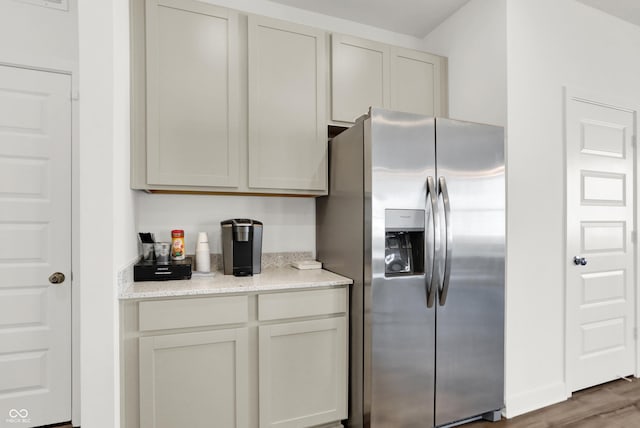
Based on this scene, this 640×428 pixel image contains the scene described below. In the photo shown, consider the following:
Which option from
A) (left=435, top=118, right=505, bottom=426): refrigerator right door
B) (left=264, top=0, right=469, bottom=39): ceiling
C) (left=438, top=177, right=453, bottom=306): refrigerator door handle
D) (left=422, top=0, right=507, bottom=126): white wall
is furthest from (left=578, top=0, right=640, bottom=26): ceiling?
(left=438, top=177, right=453, bottom=306): refrigerator door handle

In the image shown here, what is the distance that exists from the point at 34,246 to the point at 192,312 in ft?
3.73

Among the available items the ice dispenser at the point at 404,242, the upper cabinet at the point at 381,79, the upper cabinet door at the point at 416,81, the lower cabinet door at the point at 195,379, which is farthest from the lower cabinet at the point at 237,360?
the upper cabinet door at the point at 416,81

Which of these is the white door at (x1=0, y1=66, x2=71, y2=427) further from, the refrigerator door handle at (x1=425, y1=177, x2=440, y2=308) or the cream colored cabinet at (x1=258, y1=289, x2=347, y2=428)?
the refrigerator door handle at (x1=425, y1=177, x2=440, y2=308)

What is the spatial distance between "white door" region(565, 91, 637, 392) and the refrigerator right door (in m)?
0.74

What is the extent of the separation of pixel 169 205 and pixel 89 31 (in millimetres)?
1099

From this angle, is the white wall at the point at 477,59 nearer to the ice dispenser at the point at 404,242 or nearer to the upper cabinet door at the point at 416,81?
the upper cabinet door at the point at 416,81

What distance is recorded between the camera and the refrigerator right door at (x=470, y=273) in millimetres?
1981

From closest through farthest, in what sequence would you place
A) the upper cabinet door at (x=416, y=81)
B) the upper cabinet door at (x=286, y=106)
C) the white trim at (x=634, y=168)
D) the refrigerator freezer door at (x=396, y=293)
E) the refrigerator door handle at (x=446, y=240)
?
the refrigerator freezer door at (x=396, y=293), the refrigerator door handle at (x=446, y=240), the upper cabinet door at (x=286, y=106), the white trim at (x=634, y=168), the upper cabinet door at (x=416, y=81)

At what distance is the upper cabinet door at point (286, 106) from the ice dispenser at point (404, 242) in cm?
60

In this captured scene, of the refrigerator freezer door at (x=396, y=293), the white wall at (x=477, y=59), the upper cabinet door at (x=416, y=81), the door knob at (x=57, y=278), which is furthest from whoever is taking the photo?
the upper cabinet door at (x=416, y=81)

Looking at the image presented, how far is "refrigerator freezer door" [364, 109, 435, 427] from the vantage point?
184 centimetres

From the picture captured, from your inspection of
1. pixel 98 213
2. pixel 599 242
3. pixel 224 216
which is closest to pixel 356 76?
pixel 224 216

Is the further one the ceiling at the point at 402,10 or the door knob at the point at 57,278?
the ceiling at the point at 402,10

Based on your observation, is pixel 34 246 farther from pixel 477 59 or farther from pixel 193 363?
pixel 477 59
